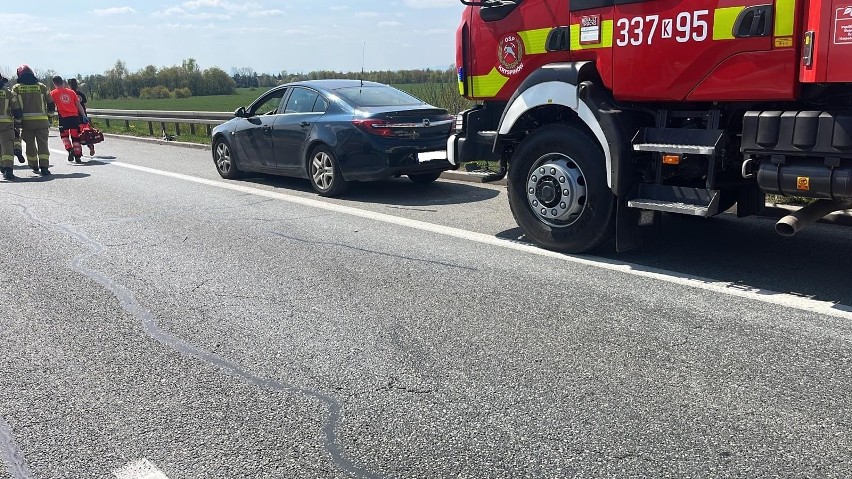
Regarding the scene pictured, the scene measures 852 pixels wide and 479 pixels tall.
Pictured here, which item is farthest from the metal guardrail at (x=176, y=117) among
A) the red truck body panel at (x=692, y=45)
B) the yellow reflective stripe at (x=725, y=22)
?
the yellow reflective stripe at (x=725, y=22)

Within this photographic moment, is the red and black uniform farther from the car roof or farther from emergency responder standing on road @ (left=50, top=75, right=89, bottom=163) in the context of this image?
the car roof

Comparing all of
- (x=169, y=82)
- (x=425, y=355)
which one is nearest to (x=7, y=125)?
(x=425, y=355)

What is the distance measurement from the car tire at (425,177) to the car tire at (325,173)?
1.12 metres

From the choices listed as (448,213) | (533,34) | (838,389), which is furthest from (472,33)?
(838,389)

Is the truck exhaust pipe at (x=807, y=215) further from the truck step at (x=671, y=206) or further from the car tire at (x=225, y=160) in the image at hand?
the car tire at (x=225, y=160)

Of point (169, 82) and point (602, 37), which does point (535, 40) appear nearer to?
point (602, 37)

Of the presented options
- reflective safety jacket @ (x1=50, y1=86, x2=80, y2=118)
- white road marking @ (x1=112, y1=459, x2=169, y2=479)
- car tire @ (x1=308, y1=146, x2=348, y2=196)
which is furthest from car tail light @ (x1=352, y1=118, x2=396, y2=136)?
reflective safety jacket @ (x1=50, y1=86, x2=80, y2=118)

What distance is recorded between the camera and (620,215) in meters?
6.09

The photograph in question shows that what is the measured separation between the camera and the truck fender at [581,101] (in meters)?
5.91

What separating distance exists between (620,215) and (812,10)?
2013mm

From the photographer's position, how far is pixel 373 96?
33.8 feet

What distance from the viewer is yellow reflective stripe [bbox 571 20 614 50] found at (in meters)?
5.92

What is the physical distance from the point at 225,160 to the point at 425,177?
138 inches

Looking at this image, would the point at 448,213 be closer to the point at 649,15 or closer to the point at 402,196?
the point at 402,196
